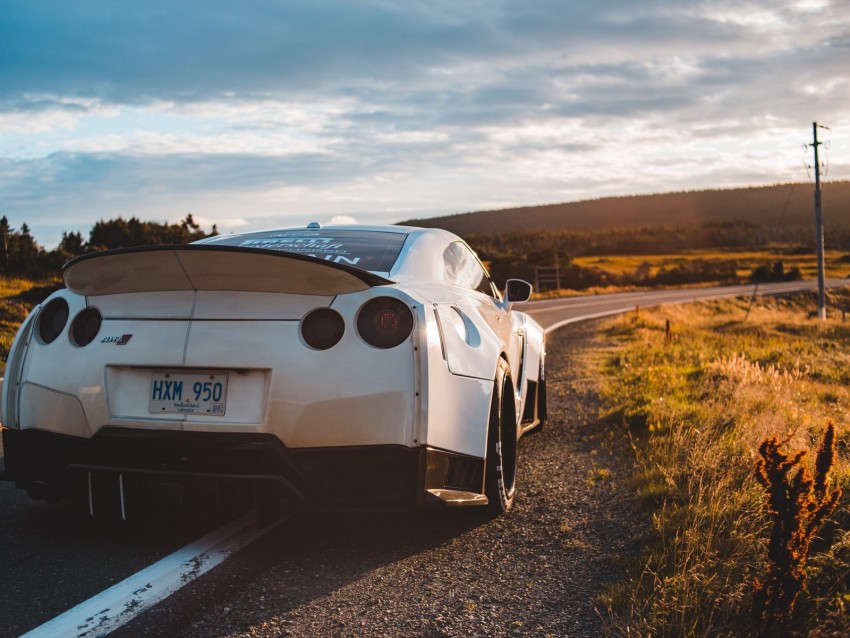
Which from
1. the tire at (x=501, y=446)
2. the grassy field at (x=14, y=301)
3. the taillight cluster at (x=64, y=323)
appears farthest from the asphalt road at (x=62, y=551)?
the grassy field at (x=14, y=301)

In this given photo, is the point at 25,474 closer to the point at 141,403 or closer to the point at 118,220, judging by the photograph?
the point at 141,403

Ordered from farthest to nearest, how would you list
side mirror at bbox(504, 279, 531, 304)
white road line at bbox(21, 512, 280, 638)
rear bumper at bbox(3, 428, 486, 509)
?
side mirror at bbox(504, 279, 531, 304), rear bumper at bbox(3, 428, 486, 509), white road line at bbox(21, 512, 280, 638)

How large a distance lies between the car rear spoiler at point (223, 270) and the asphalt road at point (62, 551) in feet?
3.73

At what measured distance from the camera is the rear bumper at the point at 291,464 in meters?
3.41

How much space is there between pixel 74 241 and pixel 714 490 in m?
31.2

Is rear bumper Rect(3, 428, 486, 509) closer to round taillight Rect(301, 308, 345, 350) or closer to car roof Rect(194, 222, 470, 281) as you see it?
round taillight Rect(301, 308, 345, 350)

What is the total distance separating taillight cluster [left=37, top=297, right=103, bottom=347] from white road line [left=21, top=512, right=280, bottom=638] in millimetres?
1011

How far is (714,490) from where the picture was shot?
4.15 m

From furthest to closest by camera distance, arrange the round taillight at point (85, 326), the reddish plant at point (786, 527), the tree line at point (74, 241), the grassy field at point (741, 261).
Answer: the grassy field at point (741, 261) → the tree line at point (74, 241) → the round taillight at point (85, 326) → the reddish plant at point (786, 527)

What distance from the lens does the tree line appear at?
2805 centimetres

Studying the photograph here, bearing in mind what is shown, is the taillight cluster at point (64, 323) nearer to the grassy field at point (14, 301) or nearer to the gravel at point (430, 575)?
the gravel at point (430, 575)

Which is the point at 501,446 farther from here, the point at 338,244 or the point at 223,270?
the point at 223,270

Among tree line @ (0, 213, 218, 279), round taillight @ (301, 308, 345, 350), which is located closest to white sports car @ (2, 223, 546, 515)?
round taillight @ (301, 308, 345, 350)

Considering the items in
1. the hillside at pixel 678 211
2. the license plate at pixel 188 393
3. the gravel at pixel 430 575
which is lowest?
the gravel at pixel 430 575
